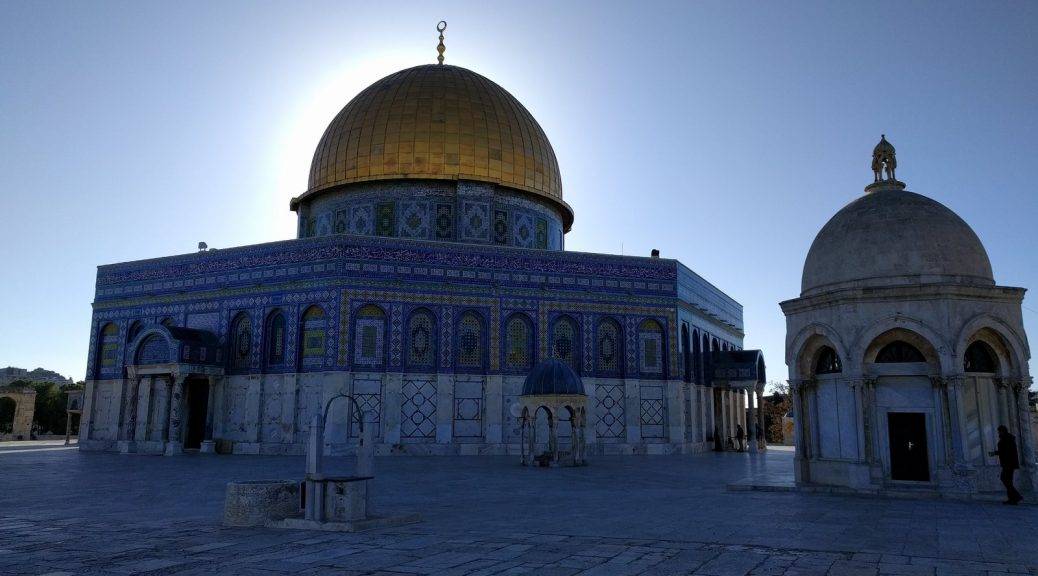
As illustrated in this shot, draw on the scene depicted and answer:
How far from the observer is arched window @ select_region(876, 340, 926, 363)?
1247 centimetres

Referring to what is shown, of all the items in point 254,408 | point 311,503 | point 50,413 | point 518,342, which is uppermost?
point 518,342

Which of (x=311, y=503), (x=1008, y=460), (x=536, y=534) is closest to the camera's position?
(x=536, y=534)

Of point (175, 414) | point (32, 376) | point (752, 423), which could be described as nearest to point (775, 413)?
point (752, 423)

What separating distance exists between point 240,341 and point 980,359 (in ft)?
71.0

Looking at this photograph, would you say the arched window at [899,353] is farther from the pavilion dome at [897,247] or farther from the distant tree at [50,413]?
the distant tree at [50,413]

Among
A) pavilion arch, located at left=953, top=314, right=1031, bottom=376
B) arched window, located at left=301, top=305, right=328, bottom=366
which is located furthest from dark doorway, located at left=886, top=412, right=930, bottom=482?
arched window, located at left=301, top=305, right=328, bottom=366

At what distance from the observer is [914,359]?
1247 cm

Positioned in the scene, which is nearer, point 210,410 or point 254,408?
point 254,408

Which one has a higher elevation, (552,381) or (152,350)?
(152,350)

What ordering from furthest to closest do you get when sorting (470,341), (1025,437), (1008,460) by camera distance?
(470,341) < (1025,437) < (1008,460)

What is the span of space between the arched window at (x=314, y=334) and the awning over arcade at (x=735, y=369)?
15.1 m

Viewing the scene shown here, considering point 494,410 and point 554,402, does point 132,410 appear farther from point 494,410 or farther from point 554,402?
point 554,402

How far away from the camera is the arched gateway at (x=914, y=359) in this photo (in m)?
11.9

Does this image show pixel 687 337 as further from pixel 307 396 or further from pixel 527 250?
pixel 307 396
